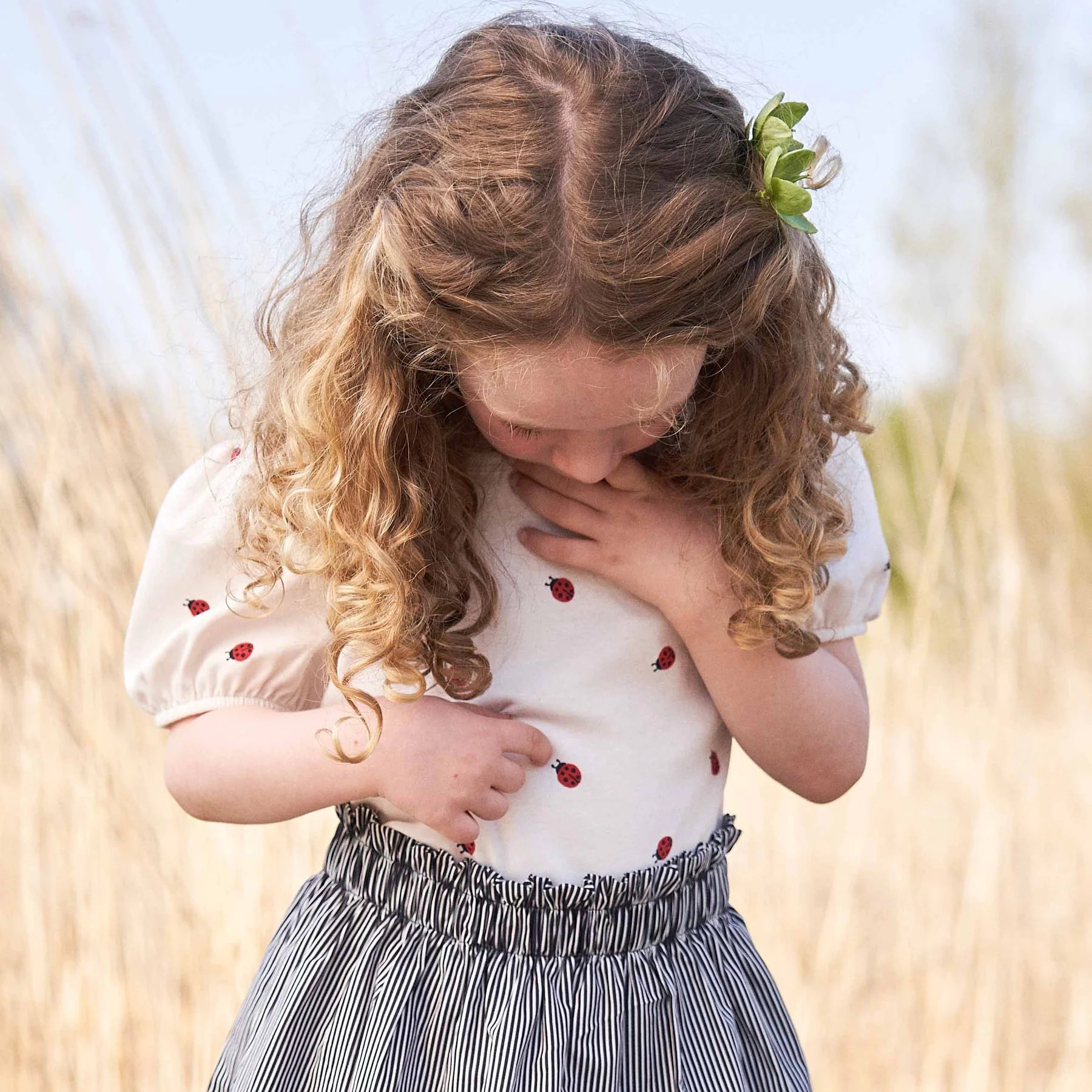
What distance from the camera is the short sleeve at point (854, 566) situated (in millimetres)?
936

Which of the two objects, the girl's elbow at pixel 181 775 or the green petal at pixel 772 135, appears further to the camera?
the girl's elbow at pixel 181 775

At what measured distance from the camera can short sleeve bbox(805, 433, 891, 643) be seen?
936 mm

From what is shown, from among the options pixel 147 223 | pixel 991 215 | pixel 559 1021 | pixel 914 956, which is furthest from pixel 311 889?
pixel 991 215

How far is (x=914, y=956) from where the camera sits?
1.77 m

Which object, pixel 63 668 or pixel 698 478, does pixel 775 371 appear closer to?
pixel 698 478

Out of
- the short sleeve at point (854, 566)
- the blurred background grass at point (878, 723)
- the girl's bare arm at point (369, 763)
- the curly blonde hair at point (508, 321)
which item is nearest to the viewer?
the curly blonde hair at point (508, 321)

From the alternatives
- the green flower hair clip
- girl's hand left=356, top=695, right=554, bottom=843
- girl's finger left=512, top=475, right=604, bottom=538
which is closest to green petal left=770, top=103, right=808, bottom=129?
the green flower hair clip

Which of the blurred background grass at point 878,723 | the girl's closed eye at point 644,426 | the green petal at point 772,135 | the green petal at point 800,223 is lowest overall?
the blurred background grass at point 878,723

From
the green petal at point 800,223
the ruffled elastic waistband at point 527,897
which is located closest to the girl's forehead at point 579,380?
the green petal at point 800,223

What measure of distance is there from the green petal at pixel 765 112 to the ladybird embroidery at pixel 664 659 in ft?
1.27

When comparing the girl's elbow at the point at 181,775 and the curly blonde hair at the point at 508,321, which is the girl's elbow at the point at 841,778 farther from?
the girl's elbow at the point at 181,775

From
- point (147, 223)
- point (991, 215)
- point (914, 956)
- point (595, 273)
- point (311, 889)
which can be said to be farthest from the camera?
point (914, 956)

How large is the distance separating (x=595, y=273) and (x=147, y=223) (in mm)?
897

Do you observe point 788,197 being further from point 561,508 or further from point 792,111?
point 561,508
